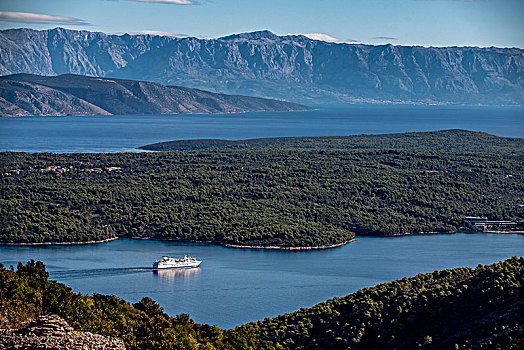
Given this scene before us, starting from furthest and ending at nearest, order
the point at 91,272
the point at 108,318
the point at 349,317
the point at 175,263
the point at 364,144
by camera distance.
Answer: the point at 364,144 < the point at 175,263 < the point at 91,272 < the point at 349,317 < the point at 108,318

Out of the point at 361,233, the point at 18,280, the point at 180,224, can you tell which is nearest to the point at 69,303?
the point at 18,280

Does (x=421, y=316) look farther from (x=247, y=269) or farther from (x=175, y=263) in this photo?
(x=175, y=263)

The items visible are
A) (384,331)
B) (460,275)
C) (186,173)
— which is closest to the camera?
(384,331)

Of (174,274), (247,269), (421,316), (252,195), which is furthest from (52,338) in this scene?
(252,195)

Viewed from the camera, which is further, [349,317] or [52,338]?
[349,317]

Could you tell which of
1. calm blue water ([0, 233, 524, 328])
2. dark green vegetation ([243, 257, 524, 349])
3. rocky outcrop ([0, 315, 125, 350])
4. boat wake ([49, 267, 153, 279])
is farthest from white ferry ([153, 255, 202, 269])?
rocky outcrop ([0, 315, 125, 350])

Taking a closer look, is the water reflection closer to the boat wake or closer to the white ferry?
the white ferry

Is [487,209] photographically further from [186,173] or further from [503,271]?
[503,271]
